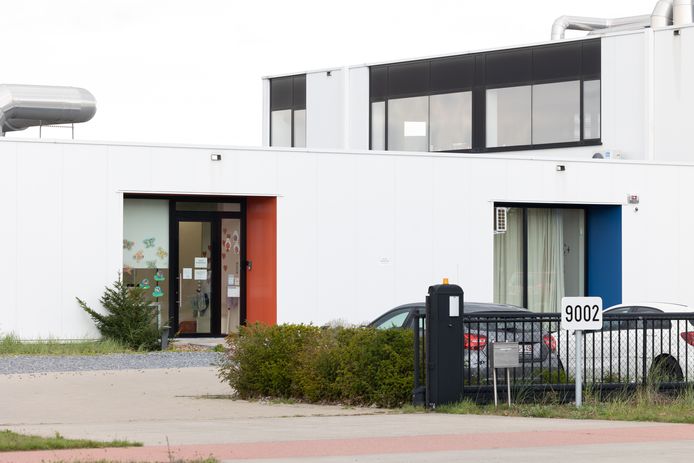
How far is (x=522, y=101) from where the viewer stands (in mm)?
37219

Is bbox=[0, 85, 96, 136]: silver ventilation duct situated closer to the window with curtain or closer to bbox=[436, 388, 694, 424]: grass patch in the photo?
the window with curtain

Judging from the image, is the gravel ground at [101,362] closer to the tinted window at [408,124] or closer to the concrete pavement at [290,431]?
the concrete pavement at [290,431]

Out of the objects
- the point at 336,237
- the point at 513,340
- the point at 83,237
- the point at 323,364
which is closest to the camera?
the point at 513,340

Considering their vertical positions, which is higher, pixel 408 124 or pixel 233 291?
pixel 408 124

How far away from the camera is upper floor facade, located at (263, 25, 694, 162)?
35.0m

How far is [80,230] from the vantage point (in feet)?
85.0

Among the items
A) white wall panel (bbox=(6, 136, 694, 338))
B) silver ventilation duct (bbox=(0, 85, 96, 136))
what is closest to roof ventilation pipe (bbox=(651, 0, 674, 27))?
white wall panel (bbox=(6, 136, 694, 338))

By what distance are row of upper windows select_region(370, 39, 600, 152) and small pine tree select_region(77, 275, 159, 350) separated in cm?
1514

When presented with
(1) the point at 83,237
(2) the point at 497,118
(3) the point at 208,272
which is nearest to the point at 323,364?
→ (1) the point at 83,237

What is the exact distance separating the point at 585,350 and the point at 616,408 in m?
1.21

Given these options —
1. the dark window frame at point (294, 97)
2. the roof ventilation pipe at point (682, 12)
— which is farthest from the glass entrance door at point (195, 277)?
the roof ventilation pipe at point (682, 12)

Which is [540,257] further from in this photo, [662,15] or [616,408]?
[616,408]

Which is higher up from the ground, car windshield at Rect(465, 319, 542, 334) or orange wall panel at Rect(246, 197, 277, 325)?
orange wall panel at Rect(246, 197, 277, 325)

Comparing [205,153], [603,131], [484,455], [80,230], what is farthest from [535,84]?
[484,455]
